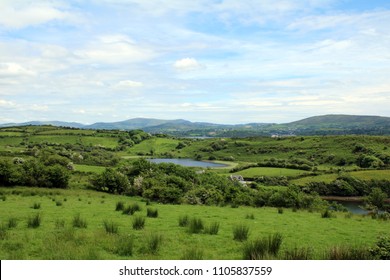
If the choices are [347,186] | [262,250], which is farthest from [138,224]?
[347,186]

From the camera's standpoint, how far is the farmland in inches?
400

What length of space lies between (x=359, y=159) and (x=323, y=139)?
4250 cm

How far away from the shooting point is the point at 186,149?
635 ft

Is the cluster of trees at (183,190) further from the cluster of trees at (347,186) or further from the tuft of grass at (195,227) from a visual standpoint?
the cluster of trees at (347,186)

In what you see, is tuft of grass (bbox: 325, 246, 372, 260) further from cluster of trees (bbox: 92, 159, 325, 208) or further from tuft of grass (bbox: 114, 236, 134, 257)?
cluster of trees (bbox: 92, 159, 325, 208)

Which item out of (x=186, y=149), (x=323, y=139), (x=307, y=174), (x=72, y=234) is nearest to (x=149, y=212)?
(x=72, y=234)

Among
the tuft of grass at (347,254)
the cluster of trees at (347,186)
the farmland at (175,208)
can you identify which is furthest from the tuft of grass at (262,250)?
the cluster of trees at (347,186)

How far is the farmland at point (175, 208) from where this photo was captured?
10.2 meters

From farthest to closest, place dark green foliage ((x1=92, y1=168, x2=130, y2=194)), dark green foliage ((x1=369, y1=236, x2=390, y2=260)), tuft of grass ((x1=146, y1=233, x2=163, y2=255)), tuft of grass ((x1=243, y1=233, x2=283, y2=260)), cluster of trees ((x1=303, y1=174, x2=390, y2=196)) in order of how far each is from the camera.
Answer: cluster of trees ((x1=303, y1=174, x2=390, y2=196)) < dark green foliage ((x1=92, y1=168, x2=130, y2=194)) < tuft of grass ((x1=146, y1=233, x2=163, y2=255)) < tuft of grass ((x1=243, y1=233, x2=283, y2=260)) < dark green foliage ((x1=369, y1=236, x2=390, y2=260))

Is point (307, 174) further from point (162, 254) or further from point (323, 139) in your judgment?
point (162, 254)

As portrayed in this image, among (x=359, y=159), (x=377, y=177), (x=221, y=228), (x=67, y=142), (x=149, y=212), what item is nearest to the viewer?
(x=221, y=228)

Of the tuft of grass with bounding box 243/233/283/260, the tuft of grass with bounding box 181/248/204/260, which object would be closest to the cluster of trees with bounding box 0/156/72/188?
the tuft of grass with bounding box 181/248/204/260

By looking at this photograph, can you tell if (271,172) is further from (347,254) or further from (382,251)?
(347,254)

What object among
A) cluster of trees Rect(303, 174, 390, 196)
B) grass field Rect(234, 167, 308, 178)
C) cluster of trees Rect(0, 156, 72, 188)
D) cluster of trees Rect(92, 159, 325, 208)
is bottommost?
cluster of trees Rect(303, 174, 390, 196)
